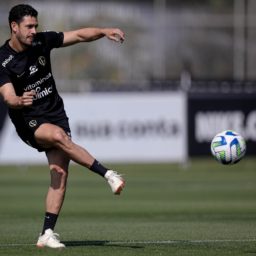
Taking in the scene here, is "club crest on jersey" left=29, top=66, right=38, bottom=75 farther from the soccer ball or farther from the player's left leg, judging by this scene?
the soccer ball

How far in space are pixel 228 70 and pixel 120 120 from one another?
8.50 m

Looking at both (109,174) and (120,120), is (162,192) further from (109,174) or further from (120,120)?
(109,174)

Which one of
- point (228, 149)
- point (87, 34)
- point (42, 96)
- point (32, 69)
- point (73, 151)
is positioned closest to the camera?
point (73, 151)

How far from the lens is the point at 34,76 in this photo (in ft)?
37.1

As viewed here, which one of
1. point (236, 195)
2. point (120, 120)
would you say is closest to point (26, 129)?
point (236, 195)

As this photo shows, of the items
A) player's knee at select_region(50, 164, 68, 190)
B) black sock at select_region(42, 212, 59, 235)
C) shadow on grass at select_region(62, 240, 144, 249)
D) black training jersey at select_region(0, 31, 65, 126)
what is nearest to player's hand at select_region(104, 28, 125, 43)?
black training jersey at select_region(0, 31, 65, 126)

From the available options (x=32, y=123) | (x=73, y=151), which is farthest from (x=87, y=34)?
(x=73, y=151)

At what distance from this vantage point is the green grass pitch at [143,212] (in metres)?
11.4

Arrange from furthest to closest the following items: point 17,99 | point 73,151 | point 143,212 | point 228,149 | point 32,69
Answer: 1. point 143,212
2. point 228,149
3. point 32,69
4. point 73,151
5. point 17,99

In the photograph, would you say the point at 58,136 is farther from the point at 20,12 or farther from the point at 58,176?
the point at 20,12

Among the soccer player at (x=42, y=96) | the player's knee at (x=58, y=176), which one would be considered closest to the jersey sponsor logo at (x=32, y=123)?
the soccer player at (x=42, y=96)

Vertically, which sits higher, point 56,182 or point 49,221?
point 56,182

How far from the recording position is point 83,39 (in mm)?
11656

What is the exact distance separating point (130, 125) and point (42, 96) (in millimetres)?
17230
